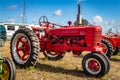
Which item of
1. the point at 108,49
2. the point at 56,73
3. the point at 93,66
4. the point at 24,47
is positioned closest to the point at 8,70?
the point at 56,73

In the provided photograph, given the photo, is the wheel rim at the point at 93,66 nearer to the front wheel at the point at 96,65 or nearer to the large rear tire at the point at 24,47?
the front wheel at the point at 96,65

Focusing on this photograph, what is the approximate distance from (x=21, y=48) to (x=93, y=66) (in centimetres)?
270

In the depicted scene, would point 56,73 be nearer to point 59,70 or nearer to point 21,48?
point 59,70

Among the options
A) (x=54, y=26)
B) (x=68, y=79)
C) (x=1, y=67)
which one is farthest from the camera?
(x=54, y=26)

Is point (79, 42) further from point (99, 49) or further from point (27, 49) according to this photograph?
point (27, 49)

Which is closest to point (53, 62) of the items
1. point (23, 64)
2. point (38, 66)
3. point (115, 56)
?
point (38, 66)

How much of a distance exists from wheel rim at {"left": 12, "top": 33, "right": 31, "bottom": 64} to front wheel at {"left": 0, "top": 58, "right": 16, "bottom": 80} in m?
3.08

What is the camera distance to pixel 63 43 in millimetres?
9836

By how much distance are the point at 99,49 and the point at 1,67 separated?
141 inches

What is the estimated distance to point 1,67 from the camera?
6.38m

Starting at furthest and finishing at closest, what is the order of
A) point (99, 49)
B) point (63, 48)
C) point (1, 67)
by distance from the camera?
1. point (63, 48)
2. point (99, 49)
3. point (1, 67)

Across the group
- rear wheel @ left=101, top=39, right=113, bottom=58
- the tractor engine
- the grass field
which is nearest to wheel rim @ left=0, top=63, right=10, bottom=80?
the grass field

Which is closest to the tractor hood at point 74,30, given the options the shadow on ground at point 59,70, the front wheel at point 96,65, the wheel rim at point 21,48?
the front wheel at point 96,65

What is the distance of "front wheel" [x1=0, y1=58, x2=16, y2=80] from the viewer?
6.34m
